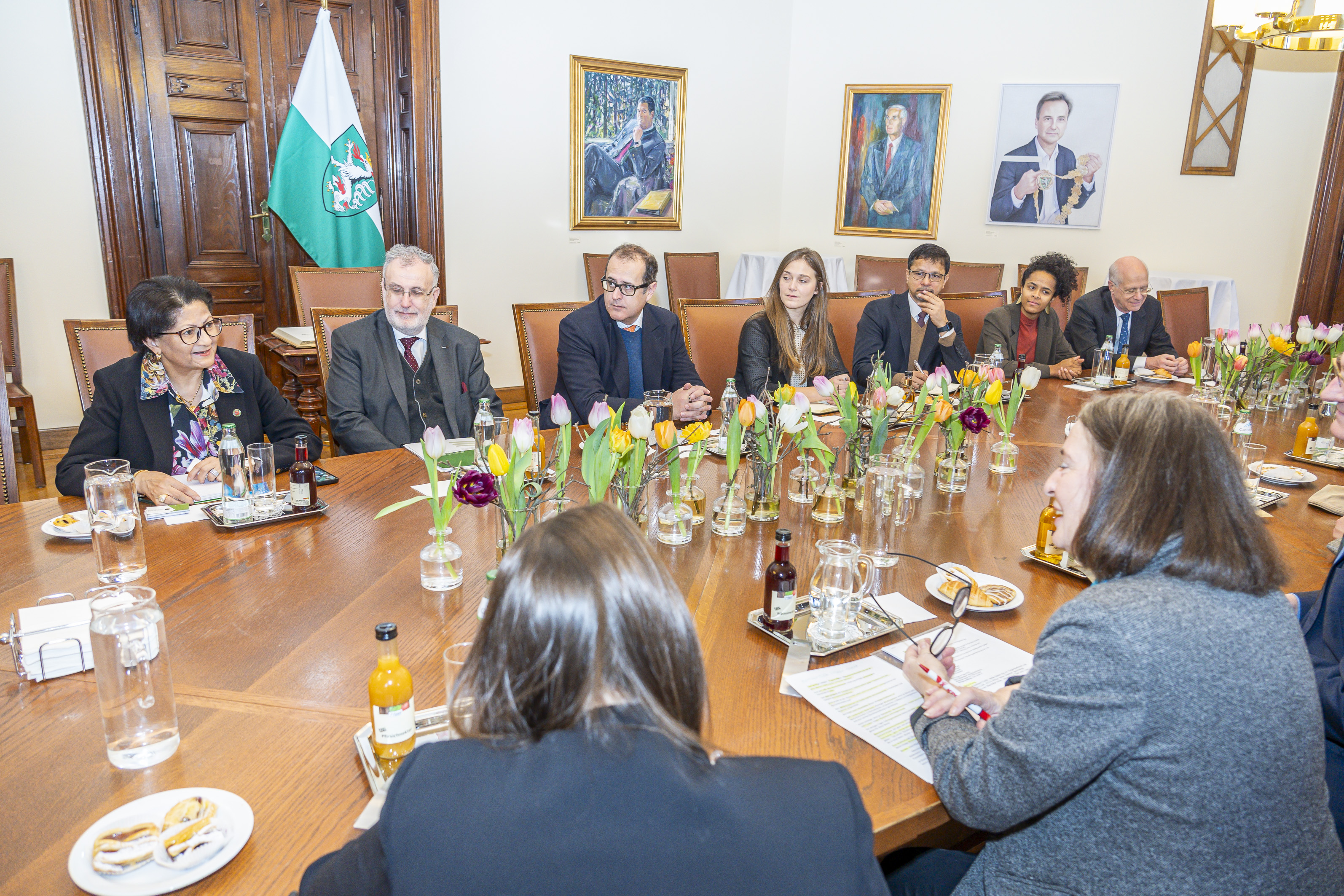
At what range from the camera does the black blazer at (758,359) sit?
3.60 metres

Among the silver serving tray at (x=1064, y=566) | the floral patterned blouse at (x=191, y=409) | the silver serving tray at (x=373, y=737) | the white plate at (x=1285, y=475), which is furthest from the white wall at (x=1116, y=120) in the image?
the silver serving tray at (x=373, y=737)

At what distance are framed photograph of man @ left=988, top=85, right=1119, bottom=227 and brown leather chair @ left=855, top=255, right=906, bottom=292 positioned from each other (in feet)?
4.03

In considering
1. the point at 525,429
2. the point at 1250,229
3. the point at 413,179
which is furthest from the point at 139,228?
the point at 1250,229

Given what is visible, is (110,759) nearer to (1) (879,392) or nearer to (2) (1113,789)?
(2) (1113,789)

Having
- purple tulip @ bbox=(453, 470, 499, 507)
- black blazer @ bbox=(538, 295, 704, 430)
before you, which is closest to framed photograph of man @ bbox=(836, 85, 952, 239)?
black blazer @ bbox=(538, 295, 704, 430)

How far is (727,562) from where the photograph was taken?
1.79m

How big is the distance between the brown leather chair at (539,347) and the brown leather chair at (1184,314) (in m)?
3.46

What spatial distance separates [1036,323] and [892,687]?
3.49m

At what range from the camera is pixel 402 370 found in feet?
9.95

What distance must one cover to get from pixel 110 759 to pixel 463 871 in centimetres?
71

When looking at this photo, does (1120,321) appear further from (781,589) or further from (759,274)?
(781,589)

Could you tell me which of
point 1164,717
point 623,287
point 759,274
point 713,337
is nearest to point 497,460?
point 1164,717

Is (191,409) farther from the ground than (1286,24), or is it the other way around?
(1286,24)

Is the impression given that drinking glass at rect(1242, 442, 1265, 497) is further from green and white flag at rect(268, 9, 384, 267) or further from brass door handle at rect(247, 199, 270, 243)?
brass door handle at rect(247, 199, 270, 243)
